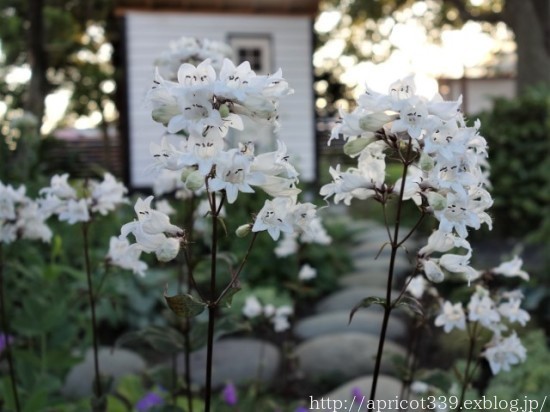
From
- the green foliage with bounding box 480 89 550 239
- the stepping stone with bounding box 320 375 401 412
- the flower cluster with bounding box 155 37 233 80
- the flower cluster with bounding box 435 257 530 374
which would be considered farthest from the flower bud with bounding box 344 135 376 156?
the green foliage with bounding box 480 89 550 239

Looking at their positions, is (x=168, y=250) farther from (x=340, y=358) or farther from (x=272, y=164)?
(x=340, y=358)

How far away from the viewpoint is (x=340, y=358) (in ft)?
12.2

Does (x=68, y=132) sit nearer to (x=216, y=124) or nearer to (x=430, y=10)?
(x=430, y=10)

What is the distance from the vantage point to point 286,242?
2713 millimetres

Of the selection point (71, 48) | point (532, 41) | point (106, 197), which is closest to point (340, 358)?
point (106, 197)

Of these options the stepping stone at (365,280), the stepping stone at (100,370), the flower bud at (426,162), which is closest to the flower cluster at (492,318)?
the flower bud at (426,162)

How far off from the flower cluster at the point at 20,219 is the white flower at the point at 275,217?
979mm

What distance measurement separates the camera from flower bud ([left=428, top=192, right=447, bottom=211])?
115 centimetres

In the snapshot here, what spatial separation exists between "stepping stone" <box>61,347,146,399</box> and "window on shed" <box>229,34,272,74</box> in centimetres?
566

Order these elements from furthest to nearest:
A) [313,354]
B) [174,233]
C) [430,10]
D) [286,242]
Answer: [430,10]
[313,354]
[286,242]
[174,233]

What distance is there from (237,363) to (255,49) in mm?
5939

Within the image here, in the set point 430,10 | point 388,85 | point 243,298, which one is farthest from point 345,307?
point 430,10

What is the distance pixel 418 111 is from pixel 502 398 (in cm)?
176

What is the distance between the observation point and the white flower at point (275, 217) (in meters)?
1.16
